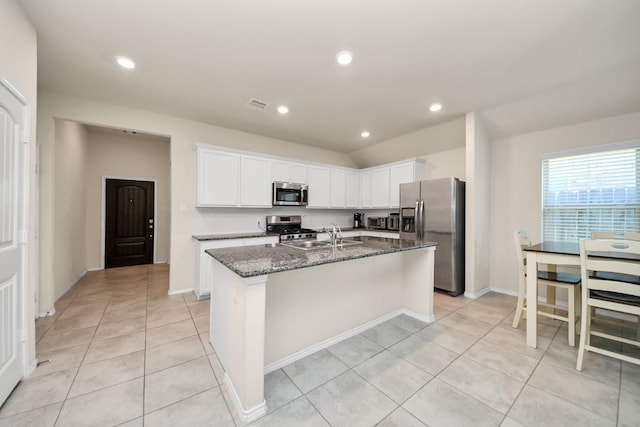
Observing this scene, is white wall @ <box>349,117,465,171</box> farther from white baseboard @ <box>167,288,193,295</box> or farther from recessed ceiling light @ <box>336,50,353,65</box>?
white baseboard @ <box>167,288,193,295</box>

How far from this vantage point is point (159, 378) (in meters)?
1.85

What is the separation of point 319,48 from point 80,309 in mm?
4166

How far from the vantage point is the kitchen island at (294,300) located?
1504 millimetres

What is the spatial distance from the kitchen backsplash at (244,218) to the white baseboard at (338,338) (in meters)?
2.70

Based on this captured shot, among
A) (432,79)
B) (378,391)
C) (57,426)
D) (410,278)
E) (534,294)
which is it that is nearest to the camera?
(57,426)

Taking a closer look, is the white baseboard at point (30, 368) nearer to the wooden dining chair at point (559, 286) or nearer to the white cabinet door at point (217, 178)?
the white cabinet door at point (217, 178)

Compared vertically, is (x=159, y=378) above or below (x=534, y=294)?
below

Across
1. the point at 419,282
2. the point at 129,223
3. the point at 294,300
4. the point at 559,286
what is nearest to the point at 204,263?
the point at 294,300

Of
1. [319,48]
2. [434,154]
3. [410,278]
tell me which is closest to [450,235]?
[410,278]

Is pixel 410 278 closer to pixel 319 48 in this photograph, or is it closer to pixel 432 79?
pixel 432 79

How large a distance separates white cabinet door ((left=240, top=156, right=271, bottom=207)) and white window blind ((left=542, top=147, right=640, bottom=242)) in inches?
167

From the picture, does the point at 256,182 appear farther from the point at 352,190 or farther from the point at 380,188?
the point at 380,188

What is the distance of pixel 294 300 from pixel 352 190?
12.5ft

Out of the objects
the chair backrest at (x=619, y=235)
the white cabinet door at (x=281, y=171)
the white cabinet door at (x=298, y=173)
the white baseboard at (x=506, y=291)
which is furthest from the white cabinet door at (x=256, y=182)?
the chair backrest at (x=619, y=235)
